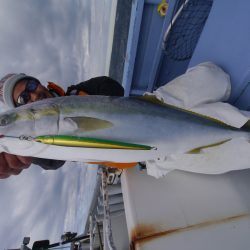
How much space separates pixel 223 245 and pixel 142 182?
898 mm

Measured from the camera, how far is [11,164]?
6.40 ft

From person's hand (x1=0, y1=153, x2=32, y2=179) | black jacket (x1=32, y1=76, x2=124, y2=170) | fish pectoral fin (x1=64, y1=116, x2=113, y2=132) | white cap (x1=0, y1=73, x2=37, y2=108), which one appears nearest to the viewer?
fish pectoral fin (x1=64, y1=116, x2=113, y2=132)

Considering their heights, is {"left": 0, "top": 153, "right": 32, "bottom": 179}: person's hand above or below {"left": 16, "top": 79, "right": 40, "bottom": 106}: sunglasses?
below

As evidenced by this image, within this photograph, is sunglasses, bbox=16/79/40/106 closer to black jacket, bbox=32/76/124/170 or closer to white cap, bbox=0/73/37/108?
white cap, bbox=0/73/37/108

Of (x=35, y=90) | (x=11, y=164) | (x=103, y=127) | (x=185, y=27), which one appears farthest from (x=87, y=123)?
(x=185, y=27)

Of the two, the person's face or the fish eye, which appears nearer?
the fish eye

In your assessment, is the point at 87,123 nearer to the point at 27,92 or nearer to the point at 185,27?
the point at 27,92

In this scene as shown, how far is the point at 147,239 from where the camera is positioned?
6.70 feet

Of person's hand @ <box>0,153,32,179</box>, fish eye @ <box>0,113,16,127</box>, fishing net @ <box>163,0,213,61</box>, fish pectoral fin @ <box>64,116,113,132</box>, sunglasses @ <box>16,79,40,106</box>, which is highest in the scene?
fishing net @ <box>163,0,213,61</box>

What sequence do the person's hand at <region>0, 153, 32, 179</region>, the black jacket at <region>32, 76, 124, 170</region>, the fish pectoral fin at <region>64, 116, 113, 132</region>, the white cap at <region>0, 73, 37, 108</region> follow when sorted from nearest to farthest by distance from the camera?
the fish pectoral fin at <region>64, 116, 113, 132</region> → the person's hand at <region>0, 153, 32, 179</region> → the white cap at <region>0, 73, 37, 108</region> → the black jacket at <region>32, 76, 124, 170</region>

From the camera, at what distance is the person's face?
2.55 m

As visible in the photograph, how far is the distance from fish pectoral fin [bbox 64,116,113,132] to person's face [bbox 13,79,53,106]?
1340 mm

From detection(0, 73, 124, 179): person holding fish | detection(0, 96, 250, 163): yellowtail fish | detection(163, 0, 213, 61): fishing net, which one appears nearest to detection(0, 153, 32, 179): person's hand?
detection(0, 73, 124, 179): person holding fish

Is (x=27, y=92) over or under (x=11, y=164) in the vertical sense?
over
